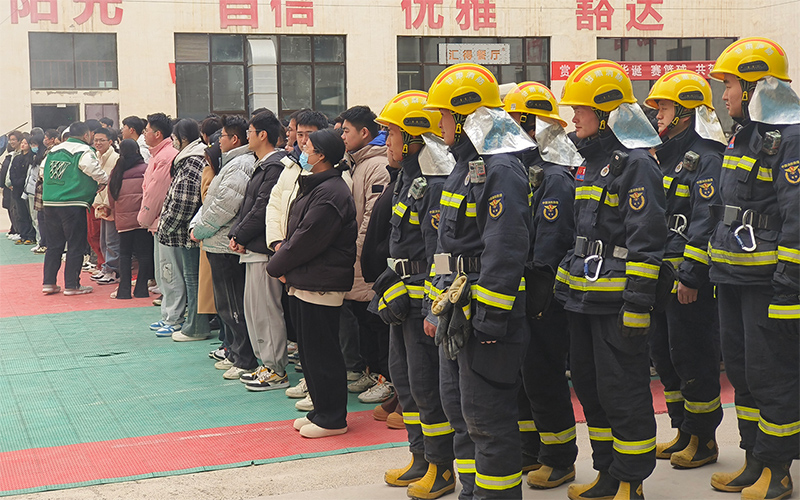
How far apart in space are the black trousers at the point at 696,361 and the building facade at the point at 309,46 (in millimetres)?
19880

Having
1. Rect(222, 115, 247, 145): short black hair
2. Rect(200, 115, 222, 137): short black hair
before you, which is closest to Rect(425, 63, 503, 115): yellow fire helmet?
Rect(222, 115, 247, 145): short black hair

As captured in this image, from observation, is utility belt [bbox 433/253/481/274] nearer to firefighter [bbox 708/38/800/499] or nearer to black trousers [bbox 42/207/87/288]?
firefighter [bbox 708/38/800/499]

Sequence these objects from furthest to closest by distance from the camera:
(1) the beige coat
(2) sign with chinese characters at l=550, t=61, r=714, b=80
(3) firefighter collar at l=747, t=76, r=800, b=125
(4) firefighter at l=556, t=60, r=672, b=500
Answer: (2) sign with chinese characters at l=550, t=61, r=714, b=80 → (1) the beige coat → (3) firefighter collar at l=747, t=76, r=800, b=125 → (4) firefighter at l=556, t=60, r=672, b=500

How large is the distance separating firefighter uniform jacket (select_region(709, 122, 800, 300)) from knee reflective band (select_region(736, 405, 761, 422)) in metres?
0.70

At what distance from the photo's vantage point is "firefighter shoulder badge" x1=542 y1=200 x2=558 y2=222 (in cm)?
509

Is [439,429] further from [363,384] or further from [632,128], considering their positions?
[363,384]

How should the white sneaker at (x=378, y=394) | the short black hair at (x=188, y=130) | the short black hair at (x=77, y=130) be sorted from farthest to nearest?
the short black hair at (x=77, y=130), the short black hair at (x=188, y=130), the white sneaker at (x=378, y=394)

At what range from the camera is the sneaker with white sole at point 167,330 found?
9.59m

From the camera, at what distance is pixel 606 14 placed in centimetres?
2700

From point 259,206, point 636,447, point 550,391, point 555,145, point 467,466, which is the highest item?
point 555,145

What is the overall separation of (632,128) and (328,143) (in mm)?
2298

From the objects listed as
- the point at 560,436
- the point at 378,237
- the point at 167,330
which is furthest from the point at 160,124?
the point at 560,436

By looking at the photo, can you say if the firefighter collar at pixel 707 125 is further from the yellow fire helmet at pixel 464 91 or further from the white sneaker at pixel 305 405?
the white sneaker at pixel 305 405

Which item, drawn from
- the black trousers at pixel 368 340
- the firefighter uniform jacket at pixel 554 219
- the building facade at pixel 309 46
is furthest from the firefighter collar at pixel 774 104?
the building facade at pixel 309 46
